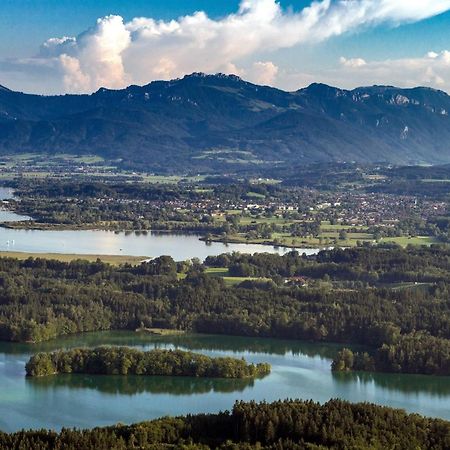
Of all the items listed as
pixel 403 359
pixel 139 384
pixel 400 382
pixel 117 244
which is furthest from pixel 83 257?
pixel 400 382

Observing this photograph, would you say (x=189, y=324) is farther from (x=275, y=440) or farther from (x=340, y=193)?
(x=340, y=193)

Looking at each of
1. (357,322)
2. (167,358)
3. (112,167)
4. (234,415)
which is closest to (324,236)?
(357,322)

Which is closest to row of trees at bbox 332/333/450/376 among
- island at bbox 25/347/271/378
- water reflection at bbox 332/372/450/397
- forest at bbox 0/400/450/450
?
water reflection at bbox 332/372/450/397

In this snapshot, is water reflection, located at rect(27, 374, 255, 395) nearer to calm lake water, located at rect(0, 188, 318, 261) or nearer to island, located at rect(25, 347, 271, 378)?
island, located at rect(25, 347, 271, 378)

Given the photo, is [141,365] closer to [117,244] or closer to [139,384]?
[139,384]

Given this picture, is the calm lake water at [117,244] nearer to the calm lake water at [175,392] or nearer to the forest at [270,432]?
the calm lake water at [175,392]

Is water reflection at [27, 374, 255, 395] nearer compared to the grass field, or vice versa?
water reflection at [27, 374, 255, 395]
